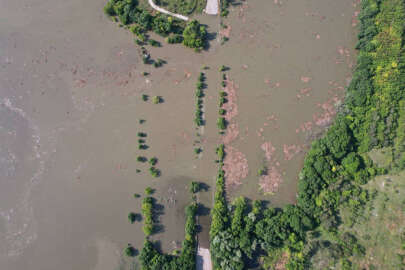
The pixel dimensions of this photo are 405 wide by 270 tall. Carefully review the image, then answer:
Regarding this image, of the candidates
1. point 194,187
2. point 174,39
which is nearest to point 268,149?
point 194,187

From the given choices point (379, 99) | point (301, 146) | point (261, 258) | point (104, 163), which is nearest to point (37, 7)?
point (104, 163)

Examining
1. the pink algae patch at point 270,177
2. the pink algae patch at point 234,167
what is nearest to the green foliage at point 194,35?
the pink algae patch at point 234,167

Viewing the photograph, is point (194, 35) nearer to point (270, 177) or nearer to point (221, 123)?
point (221, 123)

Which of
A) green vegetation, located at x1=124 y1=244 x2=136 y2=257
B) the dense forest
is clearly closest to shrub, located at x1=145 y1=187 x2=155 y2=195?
the dense forest

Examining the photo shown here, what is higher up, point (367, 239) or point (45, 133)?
point (45, 133)

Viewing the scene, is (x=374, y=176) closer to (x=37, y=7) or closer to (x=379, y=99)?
(x=379, y=99)

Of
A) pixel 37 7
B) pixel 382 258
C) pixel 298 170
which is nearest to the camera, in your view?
pixel 382 258

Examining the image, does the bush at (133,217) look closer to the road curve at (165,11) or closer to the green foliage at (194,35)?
the green foliage at (194,35)
